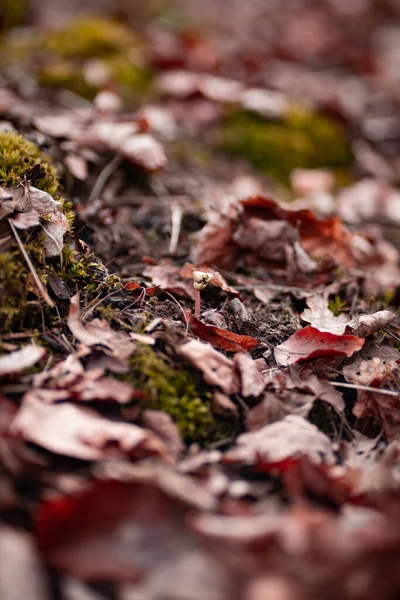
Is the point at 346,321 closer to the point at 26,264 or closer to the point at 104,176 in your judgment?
the point at 26,264

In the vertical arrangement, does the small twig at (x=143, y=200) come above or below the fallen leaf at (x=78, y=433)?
below

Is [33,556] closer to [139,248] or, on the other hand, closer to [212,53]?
[139,248]

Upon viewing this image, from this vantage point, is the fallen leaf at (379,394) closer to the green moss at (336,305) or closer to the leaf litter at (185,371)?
the leaf litter at (185,371)

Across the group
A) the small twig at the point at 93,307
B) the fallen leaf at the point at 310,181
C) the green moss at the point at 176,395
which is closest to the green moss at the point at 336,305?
the green moss at the point at 176,395

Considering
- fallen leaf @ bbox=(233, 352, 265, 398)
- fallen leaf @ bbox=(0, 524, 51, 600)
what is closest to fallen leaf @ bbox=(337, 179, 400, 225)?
fallen leaf @ bbox=(233, 352, 265, 398)

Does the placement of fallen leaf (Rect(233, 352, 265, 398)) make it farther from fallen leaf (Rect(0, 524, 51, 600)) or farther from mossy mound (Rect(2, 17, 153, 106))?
mossy mound (Rect(2, 17, 153, 106))
